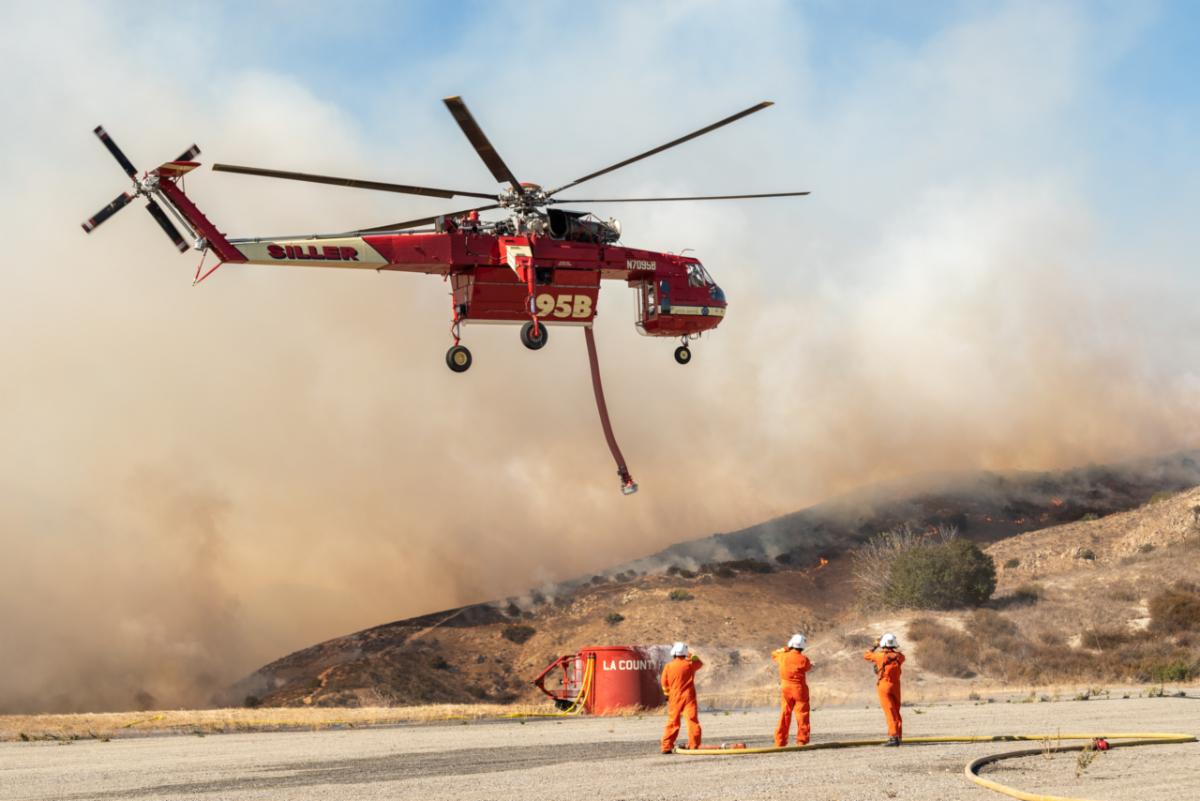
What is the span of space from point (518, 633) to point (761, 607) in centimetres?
1399

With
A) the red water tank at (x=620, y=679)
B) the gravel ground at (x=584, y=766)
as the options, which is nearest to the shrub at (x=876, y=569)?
the red water tank at (x=620, y=679)

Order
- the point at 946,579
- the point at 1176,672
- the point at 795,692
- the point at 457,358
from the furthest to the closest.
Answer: the point at 946,579, the point at 1176,672, the point at 457,358, the point at 795,692

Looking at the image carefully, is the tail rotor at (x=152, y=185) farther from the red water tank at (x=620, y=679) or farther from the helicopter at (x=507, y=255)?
the red water tank at (x=620, y=679)

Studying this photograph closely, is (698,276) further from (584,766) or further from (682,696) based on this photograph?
(584,766)

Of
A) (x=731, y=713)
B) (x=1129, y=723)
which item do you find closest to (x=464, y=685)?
(x=731, y=713)

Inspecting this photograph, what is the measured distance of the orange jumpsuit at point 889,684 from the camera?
2047 cm

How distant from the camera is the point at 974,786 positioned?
1550cm

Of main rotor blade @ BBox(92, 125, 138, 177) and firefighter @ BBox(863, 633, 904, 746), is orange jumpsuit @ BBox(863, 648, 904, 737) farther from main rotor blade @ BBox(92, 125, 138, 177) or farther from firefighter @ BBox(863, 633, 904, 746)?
main rotor blade @ BBox(92, 125, 138, 177)

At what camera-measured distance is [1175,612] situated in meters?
55.2

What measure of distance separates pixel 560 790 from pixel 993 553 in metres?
64.8

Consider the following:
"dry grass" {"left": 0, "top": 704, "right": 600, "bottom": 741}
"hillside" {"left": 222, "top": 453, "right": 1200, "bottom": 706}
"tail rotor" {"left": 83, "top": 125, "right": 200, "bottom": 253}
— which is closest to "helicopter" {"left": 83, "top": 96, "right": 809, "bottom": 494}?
"tail rotor" {"left": 83, "top": 125, "right": 200, "bottom": 253}

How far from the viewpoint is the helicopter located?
27.8 metres

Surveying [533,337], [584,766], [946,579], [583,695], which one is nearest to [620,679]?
[583,695]

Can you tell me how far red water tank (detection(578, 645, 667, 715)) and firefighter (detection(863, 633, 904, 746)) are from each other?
1435cm
